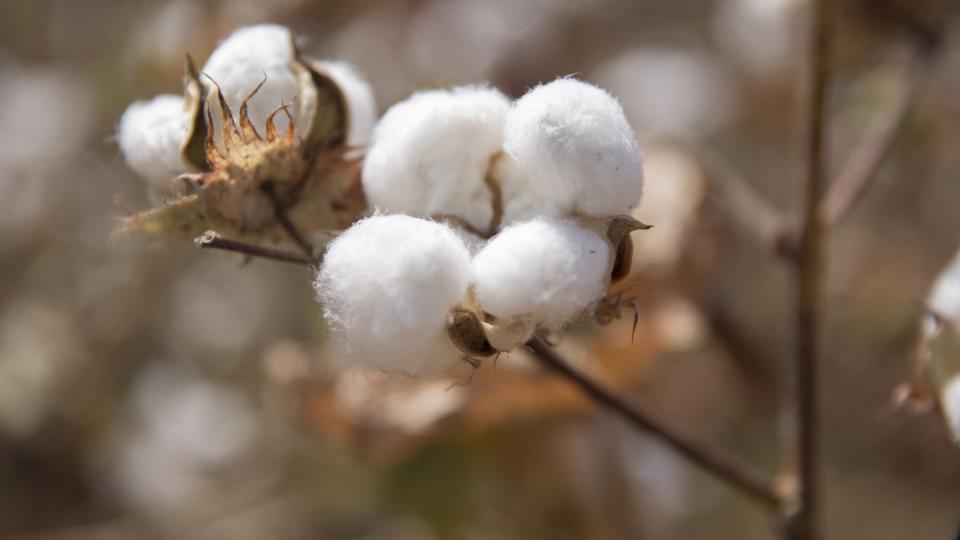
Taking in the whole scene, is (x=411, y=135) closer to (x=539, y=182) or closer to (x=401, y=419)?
(x=539, y=182)

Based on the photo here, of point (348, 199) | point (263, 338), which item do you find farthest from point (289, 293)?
point (348, 199)

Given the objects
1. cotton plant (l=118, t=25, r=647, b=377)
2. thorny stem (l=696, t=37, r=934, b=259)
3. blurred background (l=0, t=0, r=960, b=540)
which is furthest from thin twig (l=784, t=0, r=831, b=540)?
cotton plant (l=118, t=25, r=647, b=377)

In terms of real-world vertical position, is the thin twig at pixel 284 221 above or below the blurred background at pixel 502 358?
above

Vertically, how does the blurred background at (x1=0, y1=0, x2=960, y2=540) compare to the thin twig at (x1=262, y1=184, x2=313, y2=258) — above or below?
below

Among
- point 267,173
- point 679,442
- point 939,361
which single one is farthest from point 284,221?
point 939,361

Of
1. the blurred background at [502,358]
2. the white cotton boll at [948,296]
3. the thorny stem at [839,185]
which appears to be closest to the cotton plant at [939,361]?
the white cotton boll at [948,296]

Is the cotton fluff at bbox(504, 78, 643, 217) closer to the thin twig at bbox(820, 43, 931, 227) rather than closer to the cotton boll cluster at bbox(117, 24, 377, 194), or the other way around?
the cotton boll cluster at bbox(117, 24, 377, 194)

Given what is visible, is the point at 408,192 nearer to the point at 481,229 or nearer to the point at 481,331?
the point at 481,229

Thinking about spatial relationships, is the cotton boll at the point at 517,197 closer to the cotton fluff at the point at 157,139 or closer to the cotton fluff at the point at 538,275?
the cotton fluff at the point at 538,275
